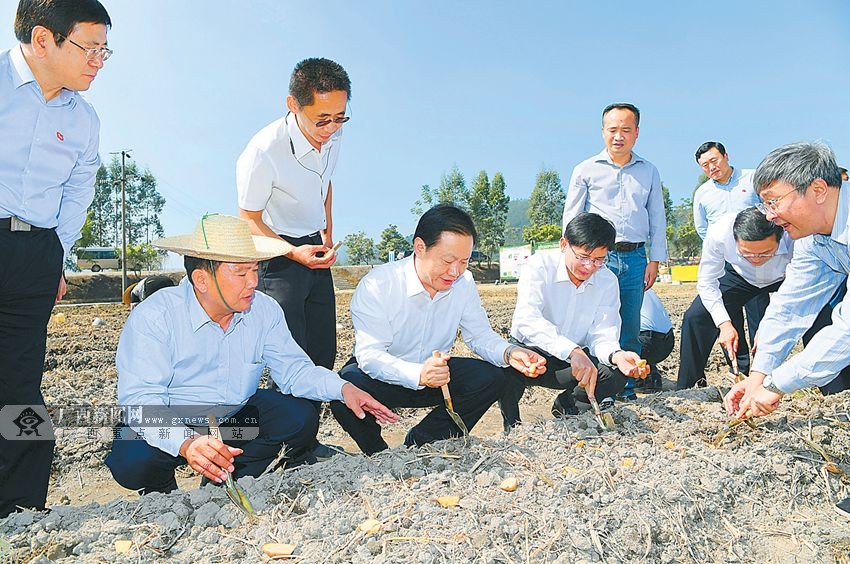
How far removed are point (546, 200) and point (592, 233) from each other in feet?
192

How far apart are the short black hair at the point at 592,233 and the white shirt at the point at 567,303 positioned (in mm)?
290

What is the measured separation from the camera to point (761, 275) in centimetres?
441

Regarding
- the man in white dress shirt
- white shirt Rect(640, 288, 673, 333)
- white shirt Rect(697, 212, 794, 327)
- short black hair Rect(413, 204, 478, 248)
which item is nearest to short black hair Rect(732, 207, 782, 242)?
white shirt Rect(697, 212, 794, 327)

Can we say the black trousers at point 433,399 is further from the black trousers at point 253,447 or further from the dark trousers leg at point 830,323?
the dark trousers leg at point 830,323

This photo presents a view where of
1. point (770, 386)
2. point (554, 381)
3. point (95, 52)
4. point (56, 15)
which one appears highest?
point (56, 15)

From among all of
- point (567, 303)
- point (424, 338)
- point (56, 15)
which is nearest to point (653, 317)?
point (567, 303)

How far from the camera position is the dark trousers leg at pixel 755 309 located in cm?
475

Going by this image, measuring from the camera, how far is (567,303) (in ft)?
12.8

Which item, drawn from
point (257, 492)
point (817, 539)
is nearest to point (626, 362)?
point (817, 539)

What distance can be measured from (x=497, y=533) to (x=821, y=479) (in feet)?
5.55

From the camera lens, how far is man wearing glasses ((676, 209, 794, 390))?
4.14 m

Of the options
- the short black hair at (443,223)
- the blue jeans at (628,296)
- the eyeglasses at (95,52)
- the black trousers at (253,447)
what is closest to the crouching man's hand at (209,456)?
the black trousers at (253,447)

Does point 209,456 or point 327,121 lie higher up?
point 327,121

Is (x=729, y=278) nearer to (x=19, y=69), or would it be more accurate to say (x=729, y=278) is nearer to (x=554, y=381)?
(x=554, y=381)
